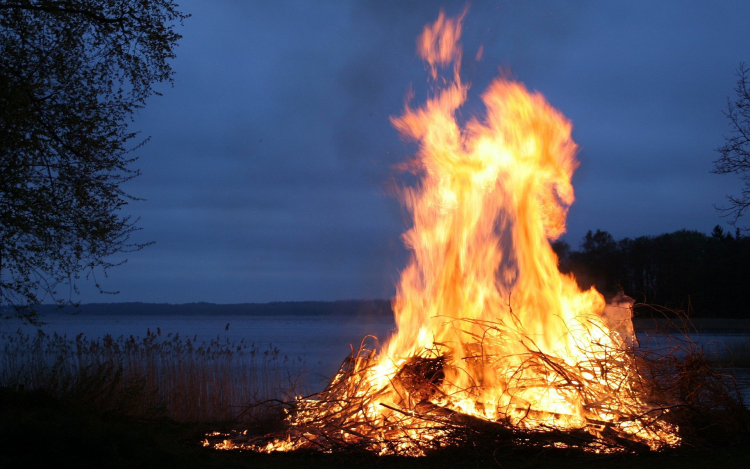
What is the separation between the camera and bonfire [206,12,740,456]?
19.8 feet

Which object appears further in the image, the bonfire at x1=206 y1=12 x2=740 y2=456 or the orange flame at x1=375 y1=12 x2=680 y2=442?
the orange flame at x1=375 y1=12 x2=680 y2=442

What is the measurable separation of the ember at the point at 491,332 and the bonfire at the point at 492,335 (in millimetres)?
19

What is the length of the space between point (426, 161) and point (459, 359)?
2.97 metres

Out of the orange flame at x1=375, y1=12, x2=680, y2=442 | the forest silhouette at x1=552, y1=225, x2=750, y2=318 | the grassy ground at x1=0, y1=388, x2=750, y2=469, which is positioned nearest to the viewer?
the grassy ground at x1=0, y1=388, x2=750, y2=469

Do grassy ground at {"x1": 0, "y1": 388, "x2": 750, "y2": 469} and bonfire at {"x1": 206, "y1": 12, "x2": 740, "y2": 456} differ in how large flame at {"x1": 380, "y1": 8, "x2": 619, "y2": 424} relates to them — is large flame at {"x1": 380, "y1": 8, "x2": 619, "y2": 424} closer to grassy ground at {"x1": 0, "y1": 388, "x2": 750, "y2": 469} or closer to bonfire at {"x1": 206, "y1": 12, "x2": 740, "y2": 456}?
bonfire at {"x1": 206, "y1": 12, "x2": 740, "y2": 456}

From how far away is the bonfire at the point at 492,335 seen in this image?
19.8 ft

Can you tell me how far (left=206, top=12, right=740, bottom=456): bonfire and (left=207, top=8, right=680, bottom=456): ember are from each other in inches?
0.7

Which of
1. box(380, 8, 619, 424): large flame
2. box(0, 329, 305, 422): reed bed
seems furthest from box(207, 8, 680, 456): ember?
box(0, 329, 305, 422): reed bed

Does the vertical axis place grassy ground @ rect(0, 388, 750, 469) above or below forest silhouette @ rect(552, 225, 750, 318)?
below

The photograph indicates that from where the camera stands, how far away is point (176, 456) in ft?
18.0

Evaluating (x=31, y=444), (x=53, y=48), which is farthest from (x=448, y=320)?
(x=53, y=48)

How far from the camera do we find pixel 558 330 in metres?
7.43

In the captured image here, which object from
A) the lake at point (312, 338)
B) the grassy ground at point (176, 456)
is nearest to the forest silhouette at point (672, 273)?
the lake at point (312, 338)

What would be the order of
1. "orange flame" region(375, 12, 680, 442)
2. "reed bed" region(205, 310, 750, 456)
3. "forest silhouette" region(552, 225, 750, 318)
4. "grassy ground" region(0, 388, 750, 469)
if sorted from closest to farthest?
"grassy ground" region(0, 388, 750, 469)
"reed bed" region(205, 310, 750, 456)
"orange flame" region(375, 12, 680, 442)
"forest silhouette" region(552, 225, 750, 318)
